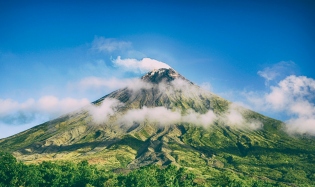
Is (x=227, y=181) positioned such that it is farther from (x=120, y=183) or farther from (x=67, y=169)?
(x=67, y=169)

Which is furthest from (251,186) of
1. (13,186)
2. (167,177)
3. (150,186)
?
(13,186)

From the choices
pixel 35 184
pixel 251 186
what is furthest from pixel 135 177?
pixel 251 186

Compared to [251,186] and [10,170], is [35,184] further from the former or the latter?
[251,186]

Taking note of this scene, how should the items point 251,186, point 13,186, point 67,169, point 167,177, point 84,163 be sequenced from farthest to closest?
1. point 84,163
2. point 67,169
3. point 251,186
4. point 167,177
5. point 13,186

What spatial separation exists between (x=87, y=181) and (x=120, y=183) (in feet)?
47.9

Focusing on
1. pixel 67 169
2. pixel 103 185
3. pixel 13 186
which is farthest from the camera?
pixel 67 169

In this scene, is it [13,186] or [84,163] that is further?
[84,163]

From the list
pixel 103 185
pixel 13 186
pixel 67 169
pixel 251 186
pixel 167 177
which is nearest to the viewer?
pixel 13 186

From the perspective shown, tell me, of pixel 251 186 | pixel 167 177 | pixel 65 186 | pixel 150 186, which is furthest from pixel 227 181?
pixel 65 186

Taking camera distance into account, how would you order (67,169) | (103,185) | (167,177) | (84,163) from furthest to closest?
(84,163), (67,169), (167,177), (103,185)

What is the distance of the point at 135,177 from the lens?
119 m

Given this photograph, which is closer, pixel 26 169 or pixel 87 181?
pixel 26 169

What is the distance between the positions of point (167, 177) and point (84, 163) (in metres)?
59.3

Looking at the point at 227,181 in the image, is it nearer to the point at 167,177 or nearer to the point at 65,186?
the point at 167,177
